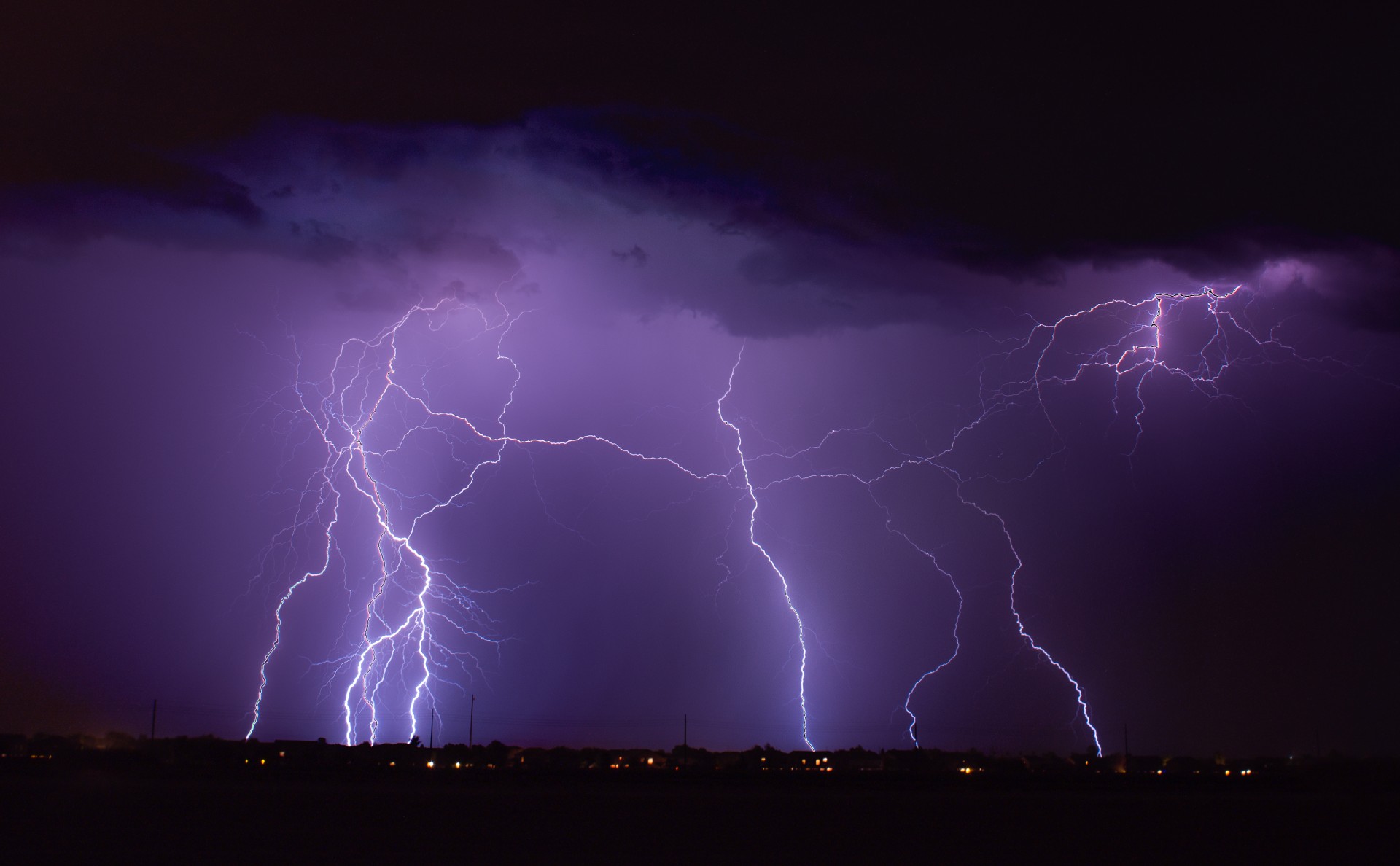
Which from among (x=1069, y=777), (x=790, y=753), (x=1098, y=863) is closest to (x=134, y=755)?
(x=790, y=753)

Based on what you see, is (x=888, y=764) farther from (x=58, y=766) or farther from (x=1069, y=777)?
(x=58, y=766)

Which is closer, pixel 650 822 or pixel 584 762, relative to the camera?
pixel 650 822

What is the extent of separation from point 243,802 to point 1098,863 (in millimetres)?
11162

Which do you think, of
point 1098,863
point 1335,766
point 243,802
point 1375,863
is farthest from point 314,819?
point 1335,766

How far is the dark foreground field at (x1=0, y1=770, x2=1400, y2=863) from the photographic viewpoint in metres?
9.48

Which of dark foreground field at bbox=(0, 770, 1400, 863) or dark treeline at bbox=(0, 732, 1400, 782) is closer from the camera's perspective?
dark foreground field at bbox=(0, 770, 1400, 863)

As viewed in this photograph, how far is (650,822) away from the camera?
40.4 ft

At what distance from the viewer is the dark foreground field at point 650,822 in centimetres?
948

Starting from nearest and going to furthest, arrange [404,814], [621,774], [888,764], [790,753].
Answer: [404,814] < [621,774] < [888,764] < [790,753]

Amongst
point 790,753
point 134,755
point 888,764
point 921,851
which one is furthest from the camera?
point 790,753

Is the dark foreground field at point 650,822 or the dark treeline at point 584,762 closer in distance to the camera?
the dark foreground field at point 650,822

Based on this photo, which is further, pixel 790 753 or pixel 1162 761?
pixel 790 753

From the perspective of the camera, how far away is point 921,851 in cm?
989

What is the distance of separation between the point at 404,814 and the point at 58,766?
1452 centimetres
